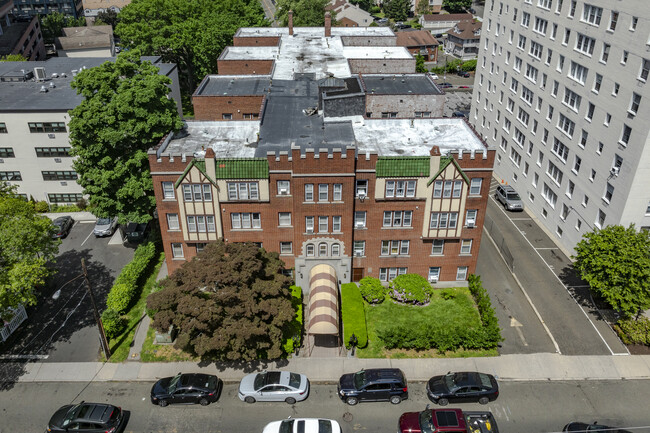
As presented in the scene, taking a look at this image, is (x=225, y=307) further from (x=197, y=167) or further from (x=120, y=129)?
(x=120, y=129)

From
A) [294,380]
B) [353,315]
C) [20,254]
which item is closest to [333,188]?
[353,315]

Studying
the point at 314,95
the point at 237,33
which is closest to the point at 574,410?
the point at 314,95

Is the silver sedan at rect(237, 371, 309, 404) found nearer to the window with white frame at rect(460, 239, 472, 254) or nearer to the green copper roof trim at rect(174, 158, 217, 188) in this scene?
the green copper roof trim at rect(174, 158, 217, 188)

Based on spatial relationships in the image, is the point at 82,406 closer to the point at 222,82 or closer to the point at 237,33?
the point at 222,82

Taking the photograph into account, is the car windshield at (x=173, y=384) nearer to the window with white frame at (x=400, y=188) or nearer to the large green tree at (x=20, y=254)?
the large green tree at (x=20, y=254)

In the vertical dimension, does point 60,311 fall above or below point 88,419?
below
